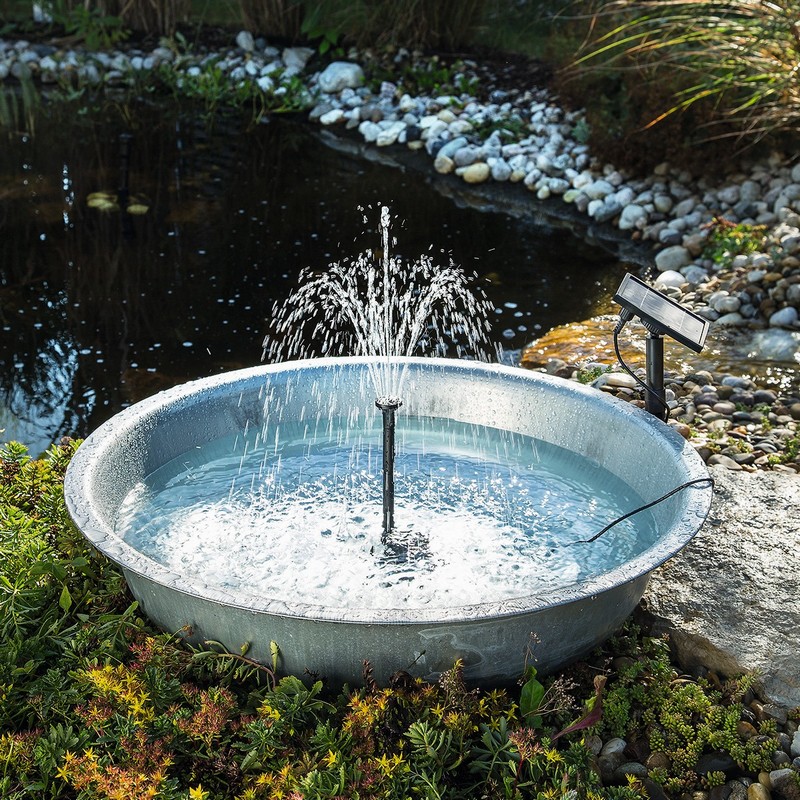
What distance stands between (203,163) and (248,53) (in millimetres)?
2545

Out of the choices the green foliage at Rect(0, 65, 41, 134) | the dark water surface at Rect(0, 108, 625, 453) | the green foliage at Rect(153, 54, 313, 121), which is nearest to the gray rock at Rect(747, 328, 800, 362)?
the dark water surface at Rect(0, 108, 625, 453)

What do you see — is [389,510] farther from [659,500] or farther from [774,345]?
[774,345]

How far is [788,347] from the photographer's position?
185 inches

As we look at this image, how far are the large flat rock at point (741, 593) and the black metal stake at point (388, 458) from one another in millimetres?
753

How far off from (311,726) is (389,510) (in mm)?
725

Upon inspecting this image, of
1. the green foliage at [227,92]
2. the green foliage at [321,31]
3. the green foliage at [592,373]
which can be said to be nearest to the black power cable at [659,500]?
the green foliage at [592,373]

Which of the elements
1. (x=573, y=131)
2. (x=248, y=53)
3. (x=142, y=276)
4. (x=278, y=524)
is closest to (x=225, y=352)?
(x=142, y=276)

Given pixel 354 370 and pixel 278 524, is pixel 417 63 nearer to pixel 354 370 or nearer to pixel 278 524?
pixel 354 370

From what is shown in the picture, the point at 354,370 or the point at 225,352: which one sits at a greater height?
the point at 354,370

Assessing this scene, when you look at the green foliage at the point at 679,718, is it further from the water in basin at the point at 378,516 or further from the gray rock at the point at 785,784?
the water in basin at the point at 378,516

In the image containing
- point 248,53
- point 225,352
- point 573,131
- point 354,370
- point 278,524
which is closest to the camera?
point 278,524

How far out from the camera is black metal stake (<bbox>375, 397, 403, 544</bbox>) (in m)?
2.70

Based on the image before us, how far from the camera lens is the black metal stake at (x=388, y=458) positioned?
270 cm

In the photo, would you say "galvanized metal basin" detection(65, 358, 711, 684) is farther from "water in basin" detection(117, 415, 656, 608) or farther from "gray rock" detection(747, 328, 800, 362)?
"gray rock" detection(747, 328, 800, 362)
